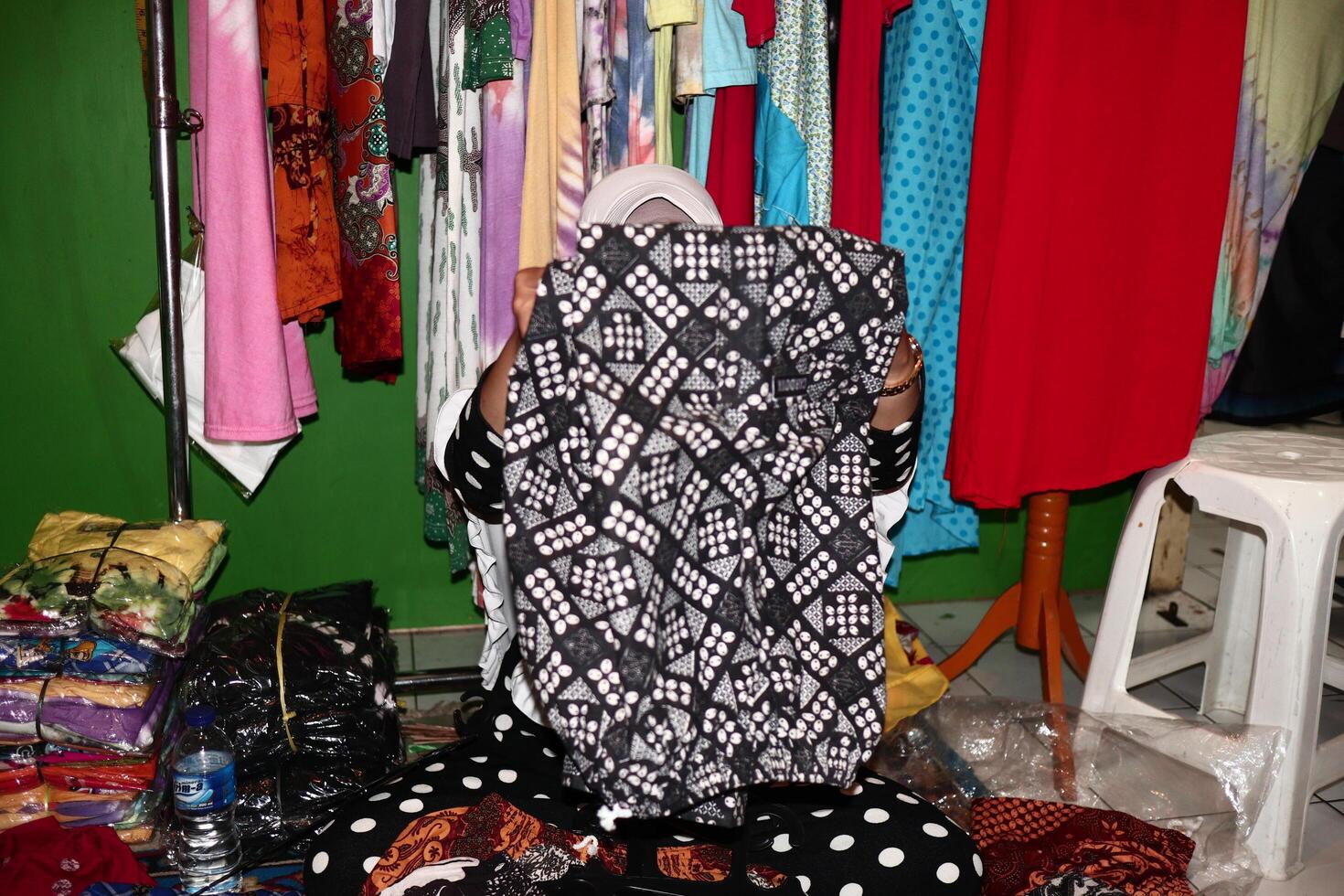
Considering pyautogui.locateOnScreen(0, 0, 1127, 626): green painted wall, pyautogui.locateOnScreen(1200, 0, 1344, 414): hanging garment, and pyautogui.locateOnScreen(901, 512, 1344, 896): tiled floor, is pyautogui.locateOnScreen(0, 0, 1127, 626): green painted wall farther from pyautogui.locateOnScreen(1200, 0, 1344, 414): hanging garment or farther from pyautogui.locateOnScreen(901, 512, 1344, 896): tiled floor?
pyautogui.locateOnScreen(1200, 0, 1344, 414): hanging garment

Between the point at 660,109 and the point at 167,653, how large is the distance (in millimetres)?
1247

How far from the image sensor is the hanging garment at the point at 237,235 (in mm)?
1735

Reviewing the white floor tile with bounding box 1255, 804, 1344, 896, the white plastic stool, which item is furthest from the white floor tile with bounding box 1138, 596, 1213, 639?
the white floor tile with bounding box 1255, 804, 1344, 896

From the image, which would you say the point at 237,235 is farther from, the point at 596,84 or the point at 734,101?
the point at 734,101

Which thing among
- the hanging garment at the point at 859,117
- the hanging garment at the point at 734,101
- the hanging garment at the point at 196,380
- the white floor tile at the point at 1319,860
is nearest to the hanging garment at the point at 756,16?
the hanging garment at the point at 734,101

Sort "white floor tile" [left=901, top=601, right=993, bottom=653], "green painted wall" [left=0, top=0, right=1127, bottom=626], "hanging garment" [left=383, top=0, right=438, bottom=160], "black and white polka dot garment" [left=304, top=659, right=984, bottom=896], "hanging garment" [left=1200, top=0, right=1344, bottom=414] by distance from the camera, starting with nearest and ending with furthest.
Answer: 1. "black and white polka dot garment" [left=304, top=659, right=984, bottom=896]
2. "hanging garment" [left=383, top=0, right=438, bottom=160]
3. "hanging garment" [left=1200, top=0, right=1344, bottom=414]
4. "green painted wall" [left=0, top=0, right=1127, bottom=626]
5. "white floor tile" [left=901, top=601, right=993, bottom=653]

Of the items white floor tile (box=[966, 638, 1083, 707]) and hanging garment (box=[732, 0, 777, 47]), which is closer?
hanging garment (box=[732, 0, 777, 47])

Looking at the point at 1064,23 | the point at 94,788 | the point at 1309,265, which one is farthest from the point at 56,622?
the point at 1309,265

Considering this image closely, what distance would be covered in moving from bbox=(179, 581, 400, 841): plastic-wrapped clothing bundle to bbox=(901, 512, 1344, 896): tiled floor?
129 cm

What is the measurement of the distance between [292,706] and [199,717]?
0.14 m

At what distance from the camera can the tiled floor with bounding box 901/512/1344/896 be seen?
1.87 meters

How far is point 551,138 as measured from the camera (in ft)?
5.93

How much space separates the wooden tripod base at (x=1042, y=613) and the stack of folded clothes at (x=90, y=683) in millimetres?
1600

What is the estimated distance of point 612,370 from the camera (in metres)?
1.09
